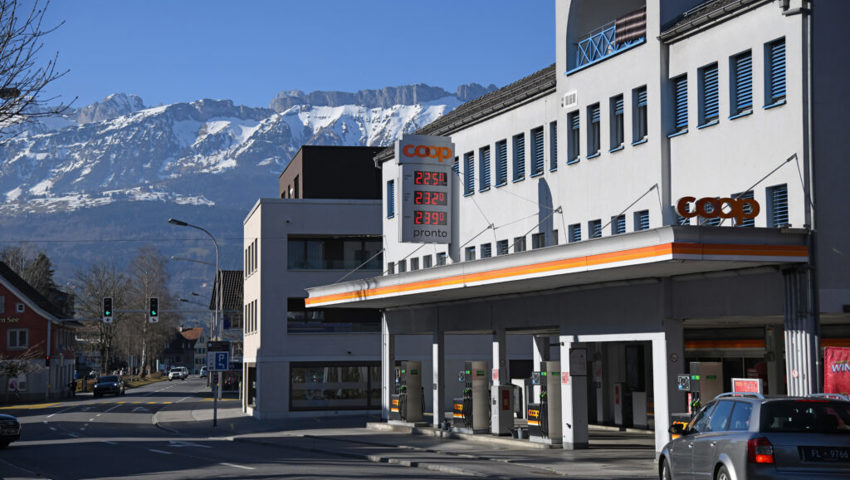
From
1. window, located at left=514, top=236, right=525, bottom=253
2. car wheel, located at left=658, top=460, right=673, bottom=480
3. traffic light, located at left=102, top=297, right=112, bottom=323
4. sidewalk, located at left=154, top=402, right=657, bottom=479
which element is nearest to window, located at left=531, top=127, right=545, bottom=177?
window, located at left=514, top=236, right=525, bottom=253

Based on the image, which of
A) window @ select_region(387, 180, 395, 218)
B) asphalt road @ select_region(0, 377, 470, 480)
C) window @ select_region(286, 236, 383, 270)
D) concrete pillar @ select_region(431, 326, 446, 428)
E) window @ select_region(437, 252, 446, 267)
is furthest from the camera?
window @ select_region(286, 236, 383, 270)

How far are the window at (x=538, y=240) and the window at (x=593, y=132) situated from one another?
3.41m

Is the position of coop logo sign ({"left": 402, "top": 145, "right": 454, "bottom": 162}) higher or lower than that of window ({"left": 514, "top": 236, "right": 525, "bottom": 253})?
higher

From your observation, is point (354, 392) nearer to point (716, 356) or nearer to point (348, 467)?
point (716, 356)

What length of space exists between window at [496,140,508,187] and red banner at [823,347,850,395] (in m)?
15.4

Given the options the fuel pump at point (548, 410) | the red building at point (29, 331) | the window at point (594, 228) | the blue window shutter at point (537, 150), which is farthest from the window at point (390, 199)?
the red building at point (29, 331)

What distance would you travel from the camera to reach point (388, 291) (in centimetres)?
3681

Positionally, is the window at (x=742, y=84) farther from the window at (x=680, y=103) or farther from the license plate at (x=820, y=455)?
the license plate at (x=820, y=455)

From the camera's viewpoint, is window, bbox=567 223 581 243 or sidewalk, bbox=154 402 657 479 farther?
window, bbox=567 223 581 243

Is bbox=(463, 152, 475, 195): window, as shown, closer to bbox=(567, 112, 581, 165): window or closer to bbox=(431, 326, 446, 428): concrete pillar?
bbox=(431, 326, 446, 428): concrete pillar

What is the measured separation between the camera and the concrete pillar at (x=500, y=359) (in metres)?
35.7

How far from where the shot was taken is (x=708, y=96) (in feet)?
86.0

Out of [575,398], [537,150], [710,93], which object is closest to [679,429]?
[710,93]

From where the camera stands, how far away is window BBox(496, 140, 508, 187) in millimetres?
36188
